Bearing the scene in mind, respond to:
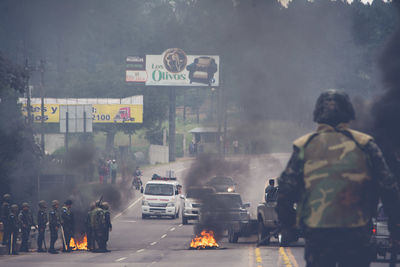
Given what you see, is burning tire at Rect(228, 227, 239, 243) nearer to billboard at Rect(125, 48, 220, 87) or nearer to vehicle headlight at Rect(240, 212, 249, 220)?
vehicle headlight at Rect(240, 212, 249, 220)

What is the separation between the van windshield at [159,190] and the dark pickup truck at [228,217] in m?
11.3

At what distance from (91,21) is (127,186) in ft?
146

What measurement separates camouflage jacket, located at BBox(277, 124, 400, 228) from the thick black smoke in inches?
917

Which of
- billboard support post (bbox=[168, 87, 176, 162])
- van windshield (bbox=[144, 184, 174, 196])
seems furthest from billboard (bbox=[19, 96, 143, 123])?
van windshield (bbox=[144, 184, 174, 196])

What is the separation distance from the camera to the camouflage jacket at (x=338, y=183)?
5473mm

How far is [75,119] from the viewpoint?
59.5 metres

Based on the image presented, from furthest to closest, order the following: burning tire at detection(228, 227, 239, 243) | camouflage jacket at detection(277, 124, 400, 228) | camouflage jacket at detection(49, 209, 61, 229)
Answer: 1. burning tire at detection(228, 227, 239, 243)
2. camouflage jacket at detection(49, 209, 61, 229)
3. camouflage jacket at detection(277, 124, 400, 228)

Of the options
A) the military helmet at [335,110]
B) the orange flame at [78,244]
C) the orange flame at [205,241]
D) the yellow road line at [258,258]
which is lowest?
the orange flame at [78,244]

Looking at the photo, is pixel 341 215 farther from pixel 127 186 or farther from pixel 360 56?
pixel 360 56

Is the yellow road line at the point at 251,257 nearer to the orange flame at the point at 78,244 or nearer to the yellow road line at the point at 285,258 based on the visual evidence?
the yellow road line at the point at 285,258

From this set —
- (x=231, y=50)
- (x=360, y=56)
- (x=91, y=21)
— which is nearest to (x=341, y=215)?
(x=231, y=50)

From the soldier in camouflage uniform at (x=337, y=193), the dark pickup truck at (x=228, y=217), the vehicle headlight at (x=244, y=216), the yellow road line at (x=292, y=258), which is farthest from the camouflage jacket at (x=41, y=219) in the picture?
the soldier in camouflage uniform at (x=337, y=193)

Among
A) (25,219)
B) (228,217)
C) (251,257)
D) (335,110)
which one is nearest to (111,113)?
(228,217)

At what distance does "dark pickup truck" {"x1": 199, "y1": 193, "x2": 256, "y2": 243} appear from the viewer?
2492cm
